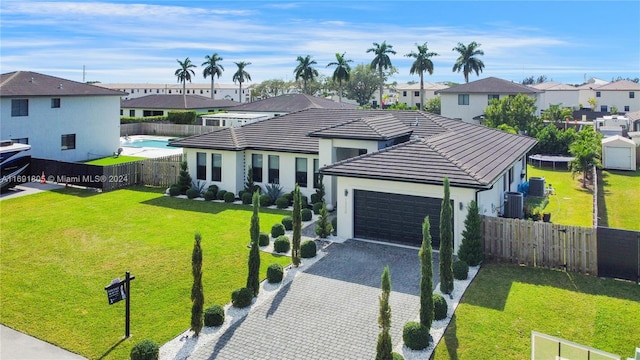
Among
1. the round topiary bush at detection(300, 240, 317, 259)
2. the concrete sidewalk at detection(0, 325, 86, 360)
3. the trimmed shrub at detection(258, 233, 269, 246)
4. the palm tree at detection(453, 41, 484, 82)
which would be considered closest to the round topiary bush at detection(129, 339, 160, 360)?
the concrete sidewalk at detection(0, 325, 86, 360)

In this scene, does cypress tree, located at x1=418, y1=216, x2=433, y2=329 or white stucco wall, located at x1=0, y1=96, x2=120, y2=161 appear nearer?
cypress tree, located at x1=418, y1=216, x2=433, y2=329

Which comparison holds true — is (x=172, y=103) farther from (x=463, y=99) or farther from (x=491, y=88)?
(x=491, y=88)

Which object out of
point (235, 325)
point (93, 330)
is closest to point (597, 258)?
point (235, 325)

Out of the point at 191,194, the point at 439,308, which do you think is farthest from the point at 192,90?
the point at 439,308

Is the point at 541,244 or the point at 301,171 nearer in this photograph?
the point at 541,244

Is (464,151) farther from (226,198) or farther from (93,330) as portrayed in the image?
(93,330)

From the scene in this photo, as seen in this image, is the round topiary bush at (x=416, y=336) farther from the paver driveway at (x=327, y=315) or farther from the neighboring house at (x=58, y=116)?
the neighboring house at (x=58, y=116)

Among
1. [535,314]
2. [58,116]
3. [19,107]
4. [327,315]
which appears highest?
[19,107]

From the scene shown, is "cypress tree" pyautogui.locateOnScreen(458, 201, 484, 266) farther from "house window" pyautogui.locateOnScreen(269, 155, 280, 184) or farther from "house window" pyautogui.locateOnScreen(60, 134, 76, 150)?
"house window" pyautogui.locateOnScreen(60, 134, 76, 150)
